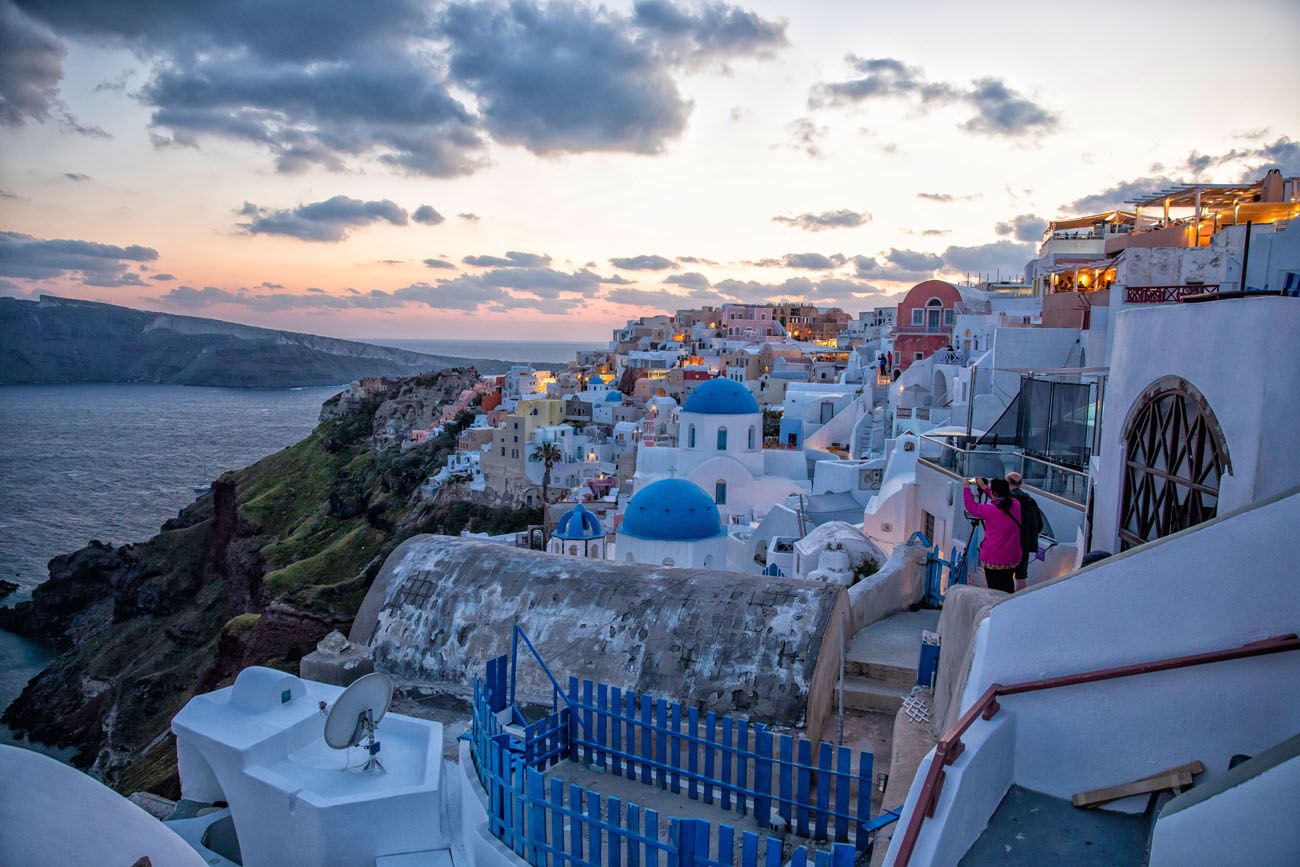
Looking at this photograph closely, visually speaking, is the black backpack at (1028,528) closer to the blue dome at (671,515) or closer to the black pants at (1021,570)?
the black pants at (1021,570)

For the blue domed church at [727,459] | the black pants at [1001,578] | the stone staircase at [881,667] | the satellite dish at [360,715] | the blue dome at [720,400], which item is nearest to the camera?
the satellite dish at [360,715]

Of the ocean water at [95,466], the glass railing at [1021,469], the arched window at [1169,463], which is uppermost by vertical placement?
the arched window at [1169,463]

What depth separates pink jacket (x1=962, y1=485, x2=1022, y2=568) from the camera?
6.56m

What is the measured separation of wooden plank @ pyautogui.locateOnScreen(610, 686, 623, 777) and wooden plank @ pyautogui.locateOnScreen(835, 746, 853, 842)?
1681 millimetres

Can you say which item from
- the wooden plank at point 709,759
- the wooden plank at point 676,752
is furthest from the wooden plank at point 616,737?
the wooden plank at point 709,759

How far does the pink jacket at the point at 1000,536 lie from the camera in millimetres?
6562

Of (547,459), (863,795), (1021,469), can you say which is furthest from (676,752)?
(547,459)

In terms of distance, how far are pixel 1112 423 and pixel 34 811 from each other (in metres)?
7.98

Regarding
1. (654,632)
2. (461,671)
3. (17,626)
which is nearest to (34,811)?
(461,671)

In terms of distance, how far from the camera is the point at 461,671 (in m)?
9.16

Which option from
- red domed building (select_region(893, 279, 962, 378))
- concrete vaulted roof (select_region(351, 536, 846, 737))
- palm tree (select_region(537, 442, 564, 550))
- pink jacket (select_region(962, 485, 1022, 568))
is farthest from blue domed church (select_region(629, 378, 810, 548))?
pink jacket (select_region(962, 485, 1022, 568))

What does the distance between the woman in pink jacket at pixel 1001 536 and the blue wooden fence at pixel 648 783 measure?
2097 mm

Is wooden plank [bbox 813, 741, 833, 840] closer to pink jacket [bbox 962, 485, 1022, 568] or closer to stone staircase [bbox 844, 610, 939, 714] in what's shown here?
stone staircase [bbox 844, 610, 939, 714]

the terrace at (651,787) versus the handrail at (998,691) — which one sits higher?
the handrail at (998,691)
